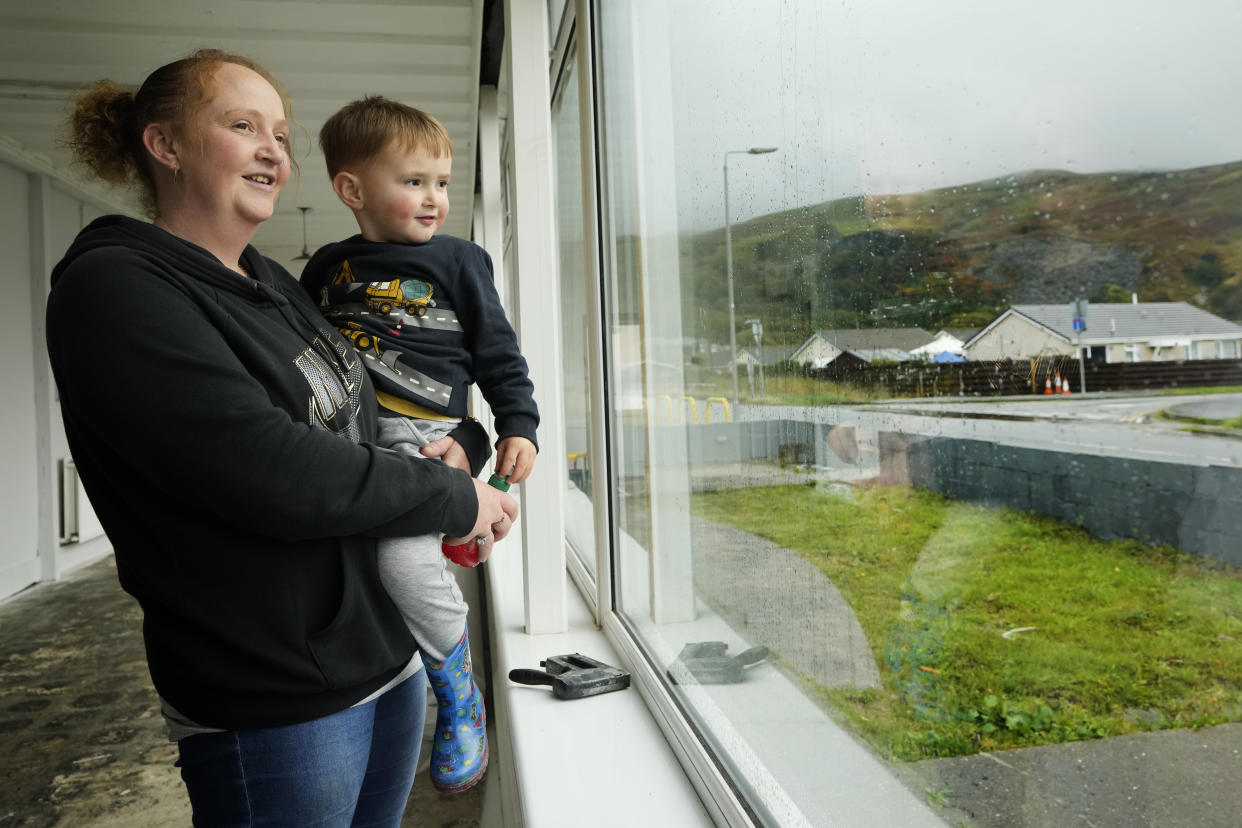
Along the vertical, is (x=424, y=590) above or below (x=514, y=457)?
below

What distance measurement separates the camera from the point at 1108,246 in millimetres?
503

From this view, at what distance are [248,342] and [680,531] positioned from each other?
40.1 inches

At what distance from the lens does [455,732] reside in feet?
4.49

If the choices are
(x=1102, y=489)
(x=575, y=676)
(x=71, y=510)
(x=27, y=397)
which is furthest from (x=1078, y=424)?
(x=71, y=510)

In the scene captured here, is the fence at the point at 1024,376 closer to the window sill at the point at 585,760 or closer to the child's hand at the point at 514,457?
the child's hand at the point at 514,457

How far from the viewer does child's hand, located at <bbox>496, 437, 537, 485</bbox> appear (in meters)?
1.31

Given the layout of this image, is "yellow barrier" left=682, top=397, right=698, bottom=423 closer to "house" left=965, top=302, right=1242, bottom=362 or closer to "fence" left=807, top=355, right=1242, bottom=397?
"fence" left=807, top=355, right=1242, bottom=397

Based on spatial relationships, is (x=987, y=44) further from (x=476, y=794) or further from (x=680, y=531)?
(x=476, y=794)

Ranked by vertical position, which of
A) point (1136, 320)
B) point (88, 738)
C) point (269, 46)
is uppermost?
point (269, 46)

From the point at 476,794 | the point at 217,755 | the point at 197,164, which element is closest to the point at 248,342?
the point at 197,164

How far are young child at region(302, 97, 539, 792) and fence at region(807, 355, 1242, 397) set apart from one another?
66 cm

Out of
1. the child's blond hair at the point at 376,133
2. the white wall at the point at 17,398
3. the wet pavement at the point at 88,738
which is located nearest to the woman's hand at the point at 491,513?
the child's blond hair at the point at 376,133

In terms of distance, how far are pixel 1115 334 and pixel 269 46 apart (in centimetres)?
466

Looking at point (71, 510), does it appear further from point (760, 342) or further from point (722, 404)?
point (760, 342)
